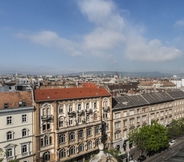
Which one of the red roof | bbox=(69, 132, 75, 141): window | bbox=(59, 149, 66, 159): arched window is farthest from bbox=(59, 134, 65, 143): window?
the red roof

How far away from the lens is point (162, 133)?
65812mm

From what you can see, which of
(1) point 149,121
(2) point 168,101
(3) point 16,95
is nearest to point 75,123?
(3) point 16,95

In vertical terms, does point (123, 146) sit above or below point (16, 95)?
below

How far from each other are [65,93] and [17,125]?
1440 centimetres

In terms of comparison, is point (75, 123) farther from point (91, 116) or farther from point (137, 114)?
point (137, 114)

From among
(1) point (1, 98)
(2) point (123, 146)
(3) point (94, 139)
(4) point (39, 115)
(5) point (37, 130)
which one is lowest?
(2) point (123, 146)

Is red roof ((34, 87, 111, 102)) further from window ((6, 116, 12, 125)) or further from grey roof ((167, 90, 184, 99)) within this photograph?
grey roof ((167, 90, 184, 99))

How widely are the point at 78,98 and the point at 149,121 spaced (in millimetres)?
35009

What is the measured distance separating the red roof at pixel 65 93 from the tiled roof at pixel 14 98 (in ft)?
5.88

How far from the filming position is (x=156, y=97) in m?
90.1

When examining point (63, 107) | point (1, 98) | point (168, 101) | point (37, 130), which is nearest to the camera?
point (1, 98)

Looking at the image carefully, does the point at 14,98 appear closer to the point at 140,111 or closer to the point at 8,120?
the point at 8,120

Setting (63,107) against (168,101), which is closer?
(63,107)

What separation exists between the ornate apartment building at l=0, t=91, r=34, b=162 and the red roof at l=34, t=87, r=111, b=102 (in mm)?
2560
